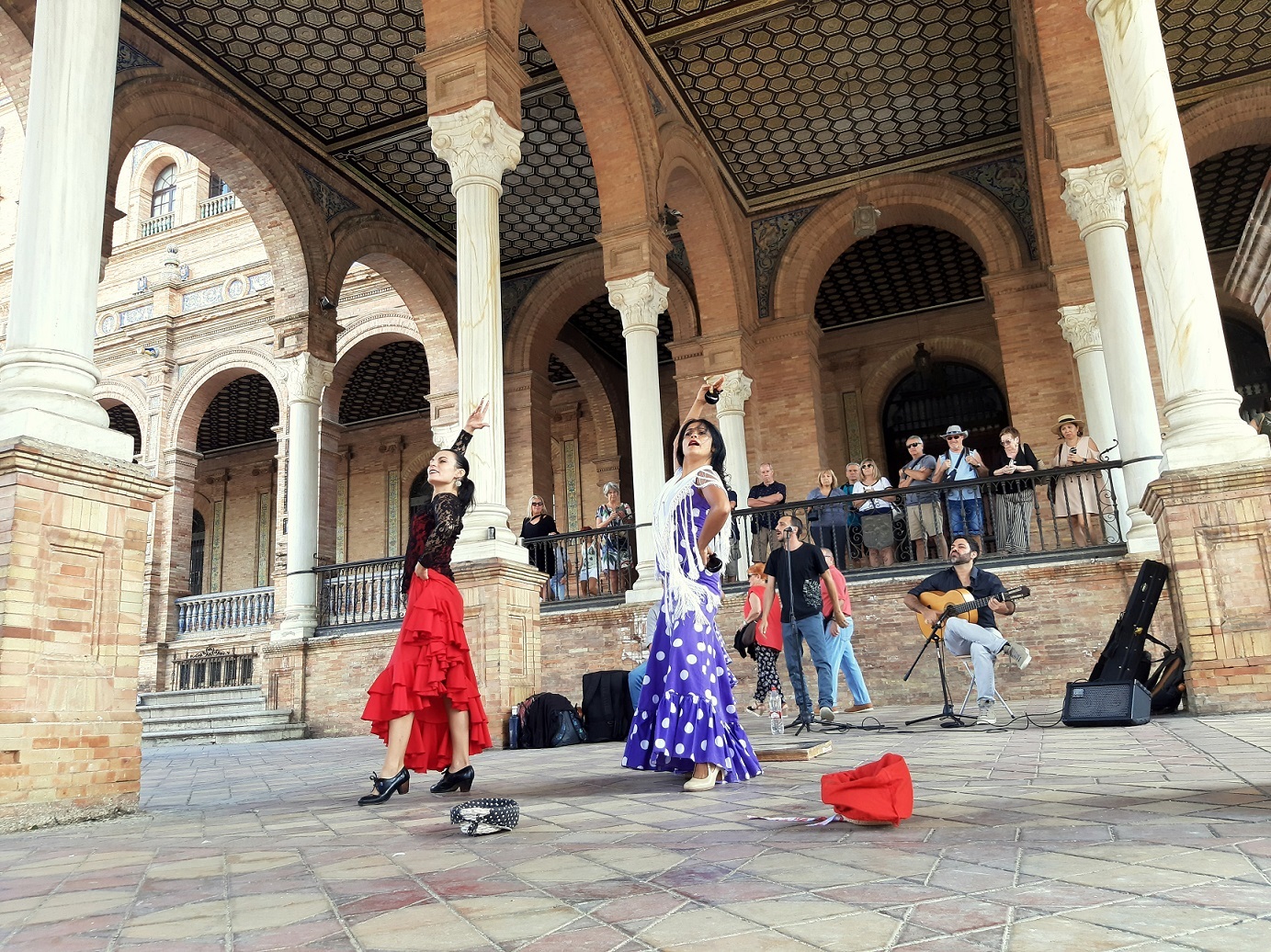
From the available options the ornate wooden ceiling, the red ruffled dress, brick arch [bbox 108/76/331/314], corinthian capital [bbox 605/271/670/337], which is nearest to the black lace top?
the red ruffled dress

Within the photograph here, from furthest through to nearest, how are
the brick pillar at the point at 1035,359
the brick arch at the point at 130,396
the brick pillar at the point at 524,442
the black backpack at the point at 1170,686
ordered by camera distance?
the brick arch at the point at 130,396, the brick pillar at the point at 524,442, the brick pillar at the point at 1035,359, the black backpack at the point at 1170,686

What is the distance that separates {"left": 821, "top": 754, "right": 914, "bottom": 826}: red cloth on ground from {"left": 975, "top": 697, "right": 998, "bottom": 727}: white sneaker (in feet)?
12.7

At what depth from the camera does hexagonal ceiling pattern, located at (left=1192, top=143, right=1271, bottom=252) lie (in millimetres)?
13758

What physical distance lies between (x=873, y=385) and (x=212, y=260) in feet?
44.2

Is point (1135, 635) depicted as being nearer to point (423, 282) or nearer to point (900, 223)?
point (900, 223)

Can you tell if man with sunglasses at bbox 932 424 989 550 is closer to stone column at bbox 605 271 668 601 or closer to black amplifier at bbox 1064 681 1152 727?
stone column at bbox 605 271 668 601

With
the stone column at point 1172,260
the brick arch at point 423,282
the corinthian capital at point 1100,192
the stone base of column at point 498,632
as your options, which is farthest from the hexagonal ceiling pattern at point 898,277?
the stone base of column at point 498,632

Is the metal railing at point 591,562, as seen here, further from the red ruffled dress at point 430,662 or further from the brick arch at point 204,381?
the brick arch at point 204,381

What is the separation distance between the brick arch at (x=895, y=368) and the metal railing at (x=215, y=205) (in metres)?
13.4

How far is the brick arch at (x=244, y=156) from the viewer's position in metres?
10.7

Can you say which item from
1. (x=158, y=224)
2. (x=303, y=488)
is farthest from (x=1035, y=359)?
(x=158, y=224)

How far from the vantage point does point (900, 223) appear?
1489cm

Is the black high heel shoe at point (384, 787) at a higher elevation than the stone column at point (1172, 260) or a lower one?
lower

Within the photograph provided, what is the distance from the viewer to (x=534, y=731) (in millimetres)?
7316
